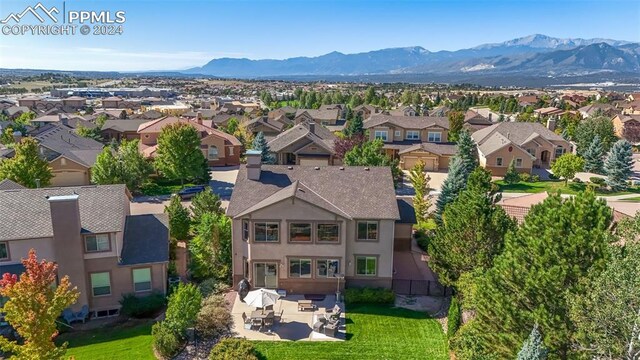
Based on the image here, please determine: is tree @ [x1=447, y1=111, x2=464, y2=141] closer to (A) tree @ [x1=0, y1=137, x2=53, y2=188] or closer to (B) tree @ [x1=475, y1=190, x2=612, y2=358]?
(A) tree @ [x1=0, y1=137, x2=53, y2=188]

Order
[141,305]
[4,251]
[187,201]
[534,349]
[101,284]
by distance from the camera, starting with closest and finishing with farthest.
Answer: [534,349]
[4,251]
[141,305]
[101,284]
[187,201]

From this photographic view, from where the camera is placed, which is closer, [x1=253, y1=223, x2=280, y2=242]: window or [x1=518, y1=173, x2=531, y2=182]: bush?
[x1=253, y1=223, x2=280, y2=242]: window

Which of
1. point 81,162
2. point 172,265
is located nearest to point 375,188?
point 172,265

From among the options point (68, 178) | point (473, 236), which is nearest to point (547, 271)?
point (473, 236)

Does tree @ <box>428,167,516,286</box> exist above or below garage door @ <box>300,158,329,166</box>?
above

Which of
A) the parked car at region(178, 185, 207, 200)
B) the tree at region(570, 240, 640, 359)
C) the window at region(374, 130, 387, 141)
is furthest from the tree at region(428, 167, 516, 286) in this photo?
the window at region(374, 130, 387, 141)

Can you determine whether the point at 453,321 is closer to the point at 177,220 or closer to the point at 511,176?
the point at 177,220

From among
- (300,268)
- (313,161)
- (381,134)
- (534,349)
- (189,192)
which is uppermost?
(381,134)

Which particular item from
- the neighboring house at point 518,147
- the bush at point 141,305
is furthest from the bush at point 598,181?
the bush at point 141,305

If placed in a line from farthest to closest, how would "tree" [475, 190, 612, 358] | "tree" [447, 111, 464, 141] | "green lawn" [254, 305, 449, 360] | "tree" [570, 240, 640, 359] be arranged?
"tree" [447, 111, 464, 141], "green lawn" [254, 305, 449, 360], "tree" [475, 190, 612, 358], "tree" [570, 240, 640, 359]
